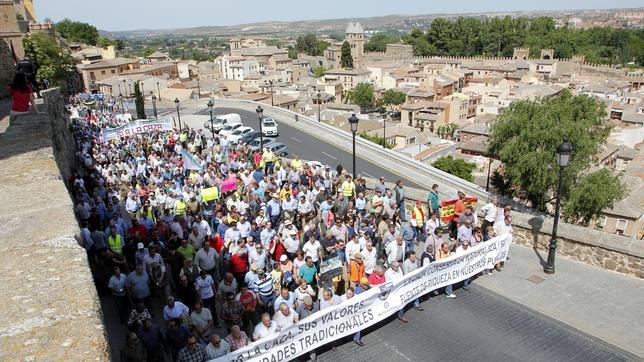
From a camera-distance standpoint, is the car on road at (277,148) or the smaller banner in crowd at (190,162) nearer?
the smaller banner in crowd at (190,162)

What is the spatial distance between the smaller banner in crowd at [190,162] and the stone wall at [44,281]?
974 centimetres

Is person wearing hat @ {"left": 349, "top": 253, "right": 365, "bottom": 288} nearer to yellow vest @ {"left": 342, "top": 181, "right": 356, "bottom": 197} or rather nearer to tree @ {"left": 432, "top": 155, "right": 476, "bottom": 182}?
yellow vest @ {"left": 342, "top": 181, "right": 356, "bottom": 197}

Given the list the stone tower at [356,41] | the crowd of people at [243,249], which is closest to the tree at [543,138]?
the crowd of people at [243,249]

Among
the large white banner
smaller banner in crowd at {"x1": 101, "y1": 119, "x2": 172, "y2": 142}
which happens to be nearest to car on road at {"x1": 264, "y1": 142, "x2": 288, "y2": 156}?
smaller banner in crowd at {"x1": 101, "y1": 119, "x2": 172, "y2": 142}

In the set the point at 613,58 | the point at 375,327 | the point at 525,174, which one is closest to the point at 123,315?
the point at 375,327

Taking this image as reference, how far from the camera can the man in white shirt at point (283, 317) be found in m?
7.91

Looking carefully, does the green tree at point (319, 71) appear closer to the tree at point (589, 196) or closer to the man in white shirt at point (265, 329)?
the tree at point (589, 196)

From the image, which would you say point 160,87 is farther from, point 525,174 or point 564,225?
point 564,225

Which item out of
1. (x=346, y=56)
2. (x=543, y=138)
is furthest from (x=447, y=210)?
(x=346, y=56)

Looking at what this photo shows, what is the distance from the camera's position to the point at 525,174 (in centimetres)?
2584

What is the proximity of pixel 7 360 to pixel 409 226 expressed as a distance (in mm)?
9071

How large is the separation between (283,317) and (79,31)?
15400cm

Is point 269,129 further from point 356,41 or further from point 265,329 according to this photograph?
point 356,41

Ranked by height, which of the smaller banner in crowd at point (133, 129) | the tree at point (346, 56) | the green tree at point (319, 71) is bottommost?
the green tree at point (319, 71)
